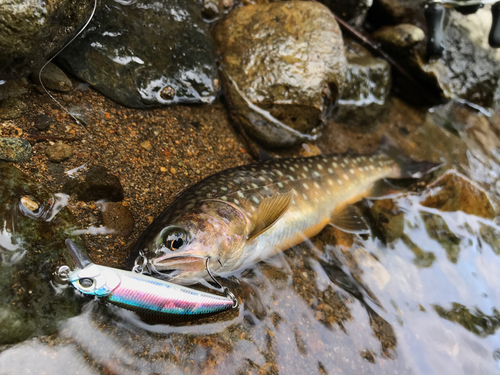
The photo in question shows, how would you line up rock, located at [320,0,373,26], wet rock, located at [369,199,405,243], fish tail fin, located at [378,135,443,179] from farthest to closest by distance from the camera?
rock, located at [320,0,373,26], fish tail fin, located at [378,135,443,179], wet rock, located at [369,199,405,243]

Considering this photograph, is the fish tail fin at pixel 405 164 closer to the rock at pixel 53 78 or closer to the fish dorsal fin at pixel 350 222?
the fish dorsal fin at pixel 350 222

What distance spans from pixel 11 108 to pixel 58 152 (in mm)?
578

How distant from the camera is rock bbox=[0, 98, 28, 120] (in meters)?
2.68

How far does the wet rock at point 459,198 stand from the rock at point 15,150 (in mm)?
4716

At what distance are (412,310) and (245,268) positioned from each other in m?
1.88

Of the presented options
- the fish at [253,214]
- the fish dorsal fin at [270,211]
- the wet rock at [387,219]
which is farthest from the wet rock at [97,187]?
the wet rock at [387,219]

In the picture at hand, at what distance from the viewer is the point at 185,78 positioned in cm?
393

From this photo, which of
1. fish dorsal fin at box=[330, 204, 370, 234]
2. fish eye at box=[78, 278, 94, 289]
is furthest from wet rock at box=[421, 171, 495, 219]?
fish eye at box=[78, 278, 94, 289]

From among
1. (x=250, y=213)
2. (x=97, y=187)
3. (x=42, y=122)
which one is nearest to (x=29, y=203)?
(x=97, y=187)

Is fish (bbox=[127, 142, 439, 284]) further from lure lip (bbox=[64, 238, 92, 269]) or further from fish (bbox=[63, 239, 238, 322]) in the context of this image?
lure lip (bbox=[64, 238, 92, 269])

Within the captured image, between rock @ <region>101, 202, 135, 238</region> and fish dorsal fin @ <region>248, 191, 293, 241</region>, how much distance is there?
1.10 m

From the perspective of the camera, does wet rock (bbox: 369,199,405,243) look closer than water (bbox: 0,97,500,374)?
No

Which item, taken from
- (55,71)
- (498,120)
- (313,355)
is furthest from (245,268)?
(498,120)

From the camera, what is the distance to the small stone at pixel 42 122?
2.77 meters
